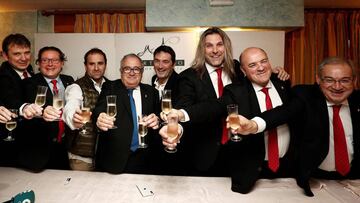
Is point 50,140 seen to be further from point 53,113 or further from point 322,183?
point 322,183

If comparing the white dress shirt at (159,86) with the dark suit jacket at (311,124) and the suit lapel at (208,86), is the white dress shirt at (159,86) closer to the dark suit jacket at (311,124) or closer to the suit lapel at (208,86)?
the suit lapel at (208,86)

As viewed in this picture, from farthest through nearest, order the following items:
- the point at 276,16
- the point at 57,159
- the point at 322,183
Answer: the point at 276,16 → the point at 57,159 → the point at 322,183

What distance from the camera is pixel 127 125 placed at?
2.20 metres

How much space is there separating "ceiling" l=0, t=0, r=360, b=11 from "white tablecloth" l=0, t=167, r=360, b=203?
Answer: 3657 millimetres

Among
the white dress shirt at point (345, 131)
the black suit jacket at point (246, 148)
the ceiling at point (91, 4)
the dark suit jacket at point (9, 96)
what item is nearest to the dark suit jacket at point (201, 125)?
the black suit jacket at point (246, 148)

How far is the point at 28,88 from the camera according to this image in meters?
2.43

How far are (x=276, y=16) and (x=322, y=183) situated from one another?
9.40ft

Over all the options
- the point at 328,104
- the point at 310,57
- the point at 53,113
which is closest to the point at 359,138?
the point at 328,104

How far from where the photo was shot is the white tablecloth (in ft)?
5.19

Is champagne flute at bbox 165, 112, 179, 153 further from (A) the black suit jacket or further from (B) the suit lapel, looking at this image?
(B) the suit lapel

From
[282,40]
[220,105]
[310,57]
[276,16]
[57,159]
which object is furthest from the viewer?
[310,57]

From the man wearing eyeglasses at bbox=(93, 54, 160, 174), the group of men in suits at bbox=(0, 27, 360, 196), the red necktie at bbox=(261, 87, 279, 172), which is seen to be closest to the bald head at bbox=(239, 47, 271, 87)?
the group of men in suits at bbox=(0, 27, 360, 196)

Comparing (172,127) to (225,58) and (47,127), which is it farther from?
(47,127)

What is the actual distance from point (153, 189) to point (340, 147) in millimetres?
1316
